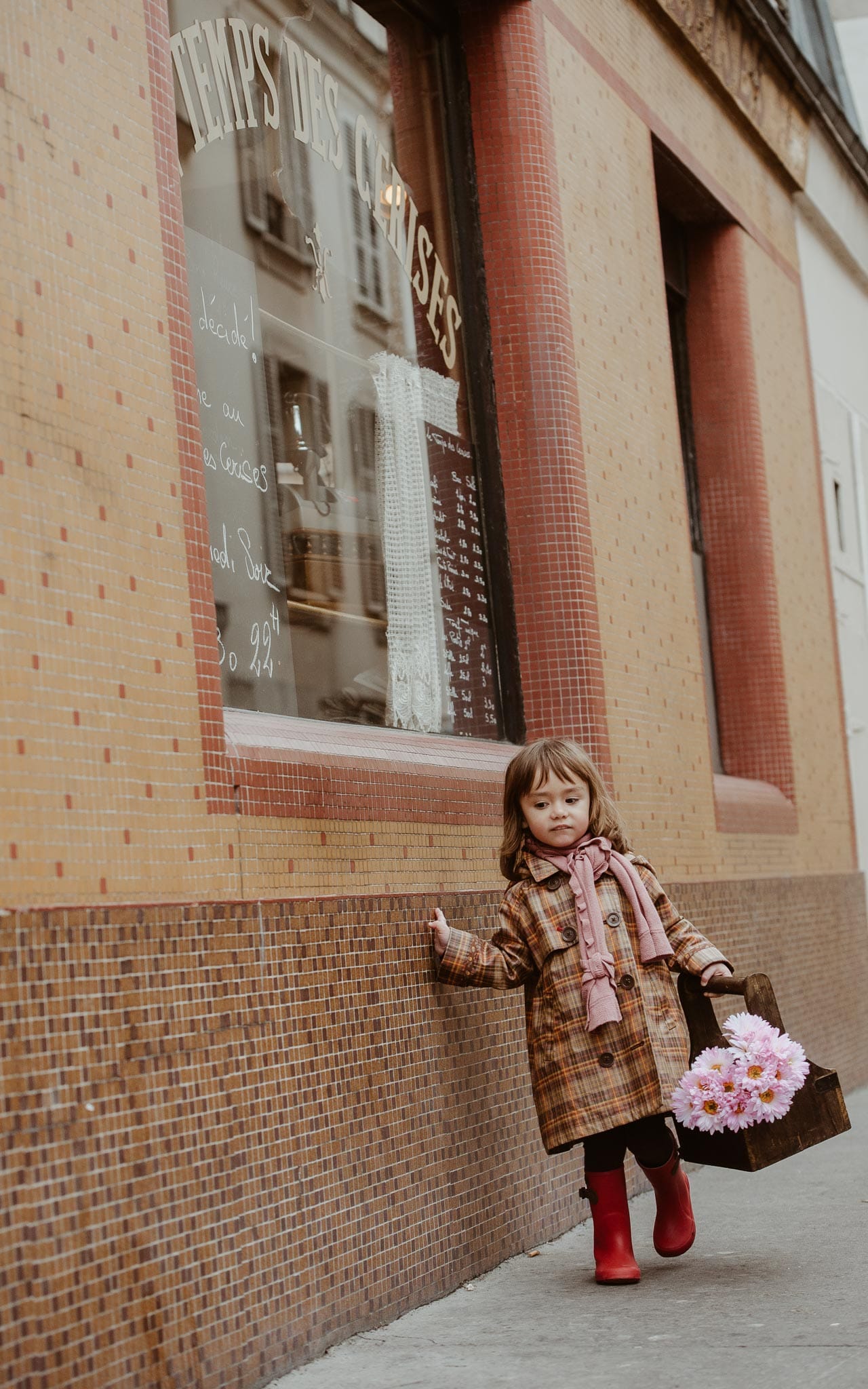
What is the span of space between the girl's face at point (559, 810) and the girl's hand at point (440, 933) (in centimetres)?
39

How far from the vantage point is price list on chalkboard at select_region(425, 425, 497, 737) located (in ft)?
22.6

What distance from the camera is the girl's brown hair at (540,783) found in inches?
204

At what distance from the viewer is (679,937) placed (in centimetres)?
525

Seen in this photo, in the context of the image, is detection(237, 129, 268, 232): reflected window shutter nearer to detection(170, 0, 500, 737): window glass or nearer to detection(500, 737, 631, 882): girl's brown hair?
detection(170, 0, 500, 737): window glass

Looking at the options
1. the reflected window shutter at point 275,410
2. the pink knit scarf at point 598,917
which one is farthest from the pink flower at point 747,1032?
the reflected window shutter at point 275,410

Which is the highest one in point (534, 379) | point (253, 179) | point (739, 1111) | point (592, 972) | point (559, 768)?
point (253, 179)

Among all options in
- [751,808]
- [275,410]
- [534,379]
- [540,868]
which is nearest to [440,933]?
[540,868]

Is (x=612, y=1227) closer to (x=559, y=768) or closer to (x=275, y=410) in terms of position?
(x=559, y=768)

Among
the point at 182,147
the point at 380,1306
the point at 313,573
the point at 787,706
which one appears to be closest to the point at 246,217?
the point at 182,147

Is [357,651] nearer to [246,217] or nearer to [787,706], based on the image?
[246,217]

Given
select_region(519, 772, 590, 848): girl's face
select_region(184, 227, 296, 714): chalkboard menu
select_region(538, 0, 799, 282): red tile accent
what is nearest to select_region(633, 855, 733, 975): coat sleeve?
select_region(519, 772, 590, 848): girl's face

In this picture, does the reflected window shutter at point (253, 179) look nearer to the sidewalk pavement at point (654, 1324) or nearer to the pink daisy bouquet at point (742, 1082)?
the pink daisy bouquet at point (742, 1082)

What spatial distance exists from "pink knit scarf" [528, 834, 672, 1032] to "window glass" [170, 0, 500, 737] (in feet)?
3.43

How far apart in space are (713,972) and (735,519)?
5702 millimetres
